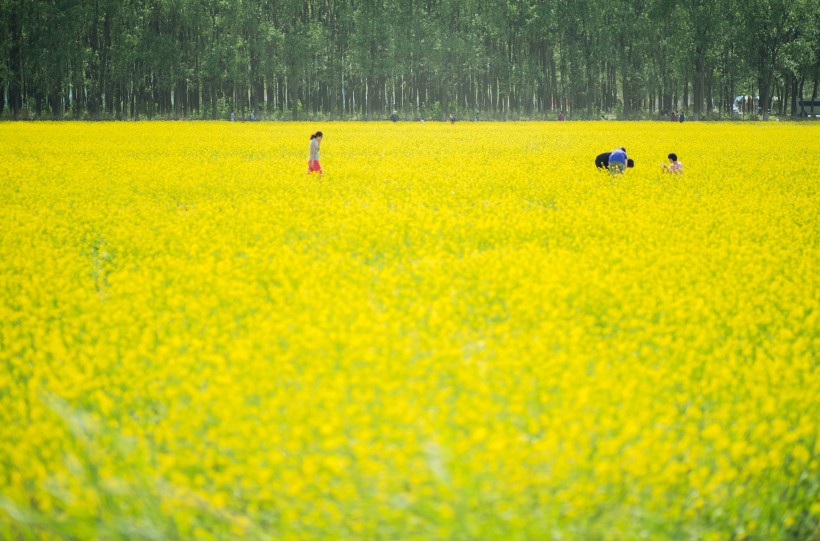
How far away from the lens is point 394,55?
333ft

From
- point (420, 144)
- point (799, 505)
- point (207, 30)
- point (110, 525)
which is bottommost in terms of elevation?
point (799, 505)

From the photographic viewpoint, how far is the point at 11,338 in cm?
932

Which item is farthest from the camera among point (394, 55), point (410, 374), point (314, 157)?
point (394, 55)

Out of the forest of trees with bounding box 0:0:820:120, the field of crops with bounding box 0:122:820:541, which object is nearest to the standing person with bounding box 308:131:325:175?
the field of crops with bounding box 0:122:820:541

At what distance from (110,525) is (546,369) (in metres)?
4.06

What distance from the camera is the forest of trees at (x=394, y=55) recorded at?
84375mm

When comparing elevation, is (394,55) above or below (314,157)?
above

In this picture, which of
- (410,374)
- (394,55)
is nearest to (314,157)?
(410,374)

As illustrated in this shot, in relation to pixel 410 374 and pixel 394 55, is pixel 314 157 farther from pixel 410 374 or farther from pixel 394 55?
pixel 394 55

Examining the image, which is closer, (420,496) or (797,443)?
(420,496)

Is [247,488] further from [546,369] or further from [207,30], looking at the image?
[207,30]

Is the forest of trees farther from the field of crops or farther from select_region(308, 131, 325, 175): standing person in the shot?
the field of crops

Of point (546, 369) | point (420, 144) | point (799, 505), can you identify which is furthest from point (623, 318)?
point (420, 144)

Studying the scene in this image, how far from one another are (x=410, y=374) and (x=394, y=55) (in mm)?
97471
